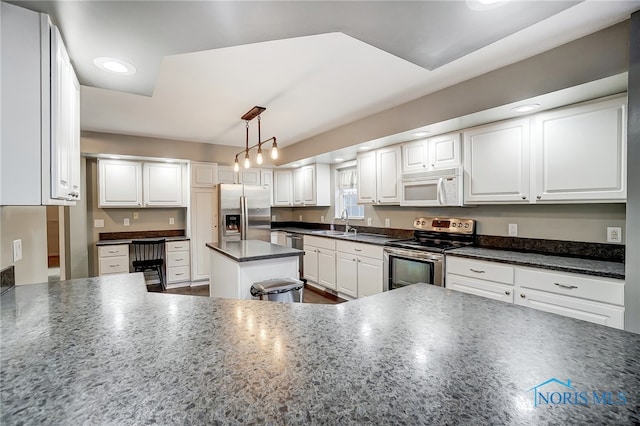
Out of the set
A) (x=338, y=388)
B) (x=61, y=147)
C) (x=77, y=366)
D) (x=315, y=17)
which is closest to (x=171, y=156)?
(x=61, y=147)

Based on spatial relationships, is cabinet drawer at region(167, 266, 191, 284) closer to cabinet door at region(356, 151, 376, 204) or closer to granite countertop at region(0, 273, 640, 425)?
cabinet door at region(356, 151, 376, 204)

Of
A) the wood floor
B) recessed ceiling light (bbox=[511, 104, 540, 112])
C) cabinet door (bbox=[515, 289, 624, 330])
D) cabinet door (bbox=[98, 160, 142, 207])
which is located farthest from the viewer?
cabinet door (bbox=[98, 160, 142, 207])

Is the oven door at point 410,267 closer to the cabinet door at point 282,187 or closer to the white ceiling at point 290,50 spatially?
the white ceiling at point 290,50

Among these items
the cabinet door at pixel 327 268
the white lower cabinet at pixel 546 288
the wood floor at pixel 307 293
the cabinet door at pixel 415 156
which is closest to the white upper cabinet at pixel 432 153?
the cabinet door at pixel 415 156

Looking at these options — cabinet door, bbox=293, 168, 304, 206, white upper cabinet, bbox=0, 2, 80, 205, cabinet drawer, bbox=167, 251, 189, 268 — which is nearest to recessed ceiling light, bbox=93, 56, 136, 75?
white upper cabinet, bbox=0, 2, 80, 205

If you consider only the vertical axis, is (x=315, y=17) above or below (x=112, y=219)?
above

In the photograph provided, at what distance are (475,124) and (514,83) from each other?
592 millimetres

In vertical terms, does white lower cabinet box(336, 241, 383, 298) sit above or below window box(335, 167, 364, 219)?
below

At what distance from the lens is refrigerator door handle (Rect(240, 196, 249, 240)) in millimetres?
5004

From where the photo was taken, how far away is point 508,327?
3.22 ft

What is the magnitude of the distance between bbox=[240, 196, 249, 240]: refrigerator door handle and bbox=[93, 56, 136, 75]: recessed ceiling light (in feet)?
11.1

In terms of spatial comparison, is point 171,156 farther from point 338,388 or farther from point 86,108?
point 338,388

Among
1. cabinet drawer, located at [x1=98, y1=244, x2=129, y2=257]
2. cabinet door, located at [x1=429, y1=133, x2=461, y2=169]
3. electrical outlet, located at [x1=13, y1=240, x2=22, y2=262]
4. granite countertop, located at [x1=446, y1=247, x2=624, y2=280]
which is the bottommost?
cabinet drawer, located at [x1=98, y1=244, x2=129, y2=257]

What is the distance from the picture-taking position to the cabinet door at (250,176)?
18.1 feet
